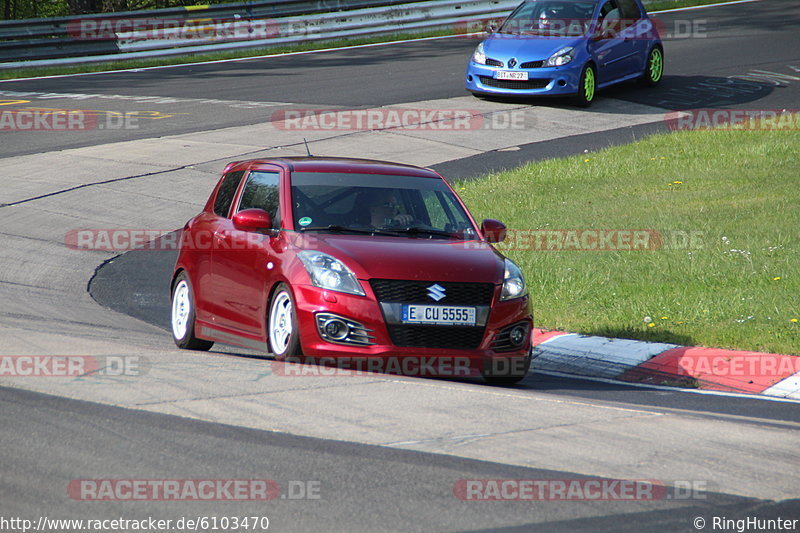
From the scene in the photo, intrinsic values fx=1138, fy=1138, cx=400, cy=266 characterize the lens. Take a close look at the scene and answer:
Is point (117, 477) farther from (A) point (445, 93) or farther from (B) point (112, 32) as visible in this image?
(B) point (112, 32)

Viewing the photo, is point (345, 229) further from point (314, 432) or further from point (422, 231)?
point (314, 432)

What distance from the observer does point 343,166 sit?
9.09 metres

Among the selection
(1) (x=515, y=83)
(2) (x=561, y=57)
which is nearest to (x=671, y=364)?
(2) (x=561, y=57)

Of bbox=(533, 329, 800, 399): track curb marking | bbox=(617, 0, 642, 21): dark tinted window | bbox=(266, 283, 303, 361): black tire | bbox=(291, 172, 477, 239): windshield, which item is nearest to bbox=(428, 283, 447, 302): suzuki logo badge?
bbox=(291, 172, 477, 239): windshield

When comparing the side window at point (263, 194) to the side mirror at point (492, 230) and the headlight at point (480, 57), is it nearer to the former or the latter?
the side mirror at point (492, 230)

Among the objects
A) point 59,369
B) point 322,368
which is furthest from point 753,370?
point 59,369

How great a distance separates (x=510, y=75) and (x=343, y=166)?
12679 millimetres

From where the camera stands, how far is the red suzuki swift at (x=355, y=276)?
7.75 meters

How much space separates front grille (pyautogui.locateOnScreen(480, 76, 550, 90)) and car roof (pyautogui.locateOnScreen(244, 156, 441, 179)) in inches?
477

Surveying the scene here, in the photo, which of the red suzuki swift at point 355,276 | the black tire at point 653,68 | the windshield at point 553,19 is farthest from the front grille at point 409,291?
the black tire at point 653,68

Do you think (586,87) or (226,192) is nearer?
(226,192)

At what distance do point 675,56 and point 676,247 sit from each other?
16.3 metres

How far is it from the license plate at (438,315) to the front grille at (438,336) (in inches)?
1.4

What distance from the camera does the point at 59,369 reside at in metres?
7.04
